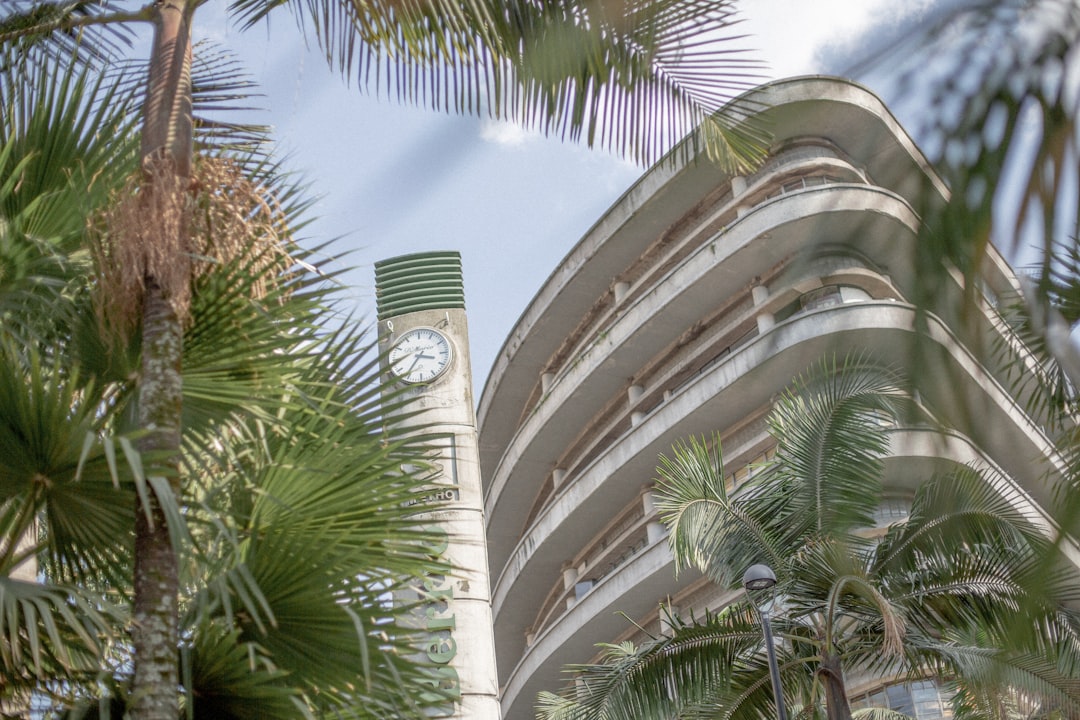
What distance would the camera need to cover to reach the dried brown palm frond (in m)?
5.05

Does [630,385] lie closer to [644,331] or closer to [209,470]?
[644,331]

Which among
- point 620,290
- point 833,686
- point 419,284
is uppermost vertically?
point 620,290

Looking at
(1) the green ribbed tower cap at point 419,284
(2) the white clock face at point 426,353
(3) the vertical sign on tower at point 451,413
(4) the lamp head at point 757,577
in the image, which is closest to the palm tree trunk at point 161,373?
(4) the lamp head at point 757,577

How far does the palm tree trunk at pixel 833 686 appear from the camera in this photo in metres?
12.7

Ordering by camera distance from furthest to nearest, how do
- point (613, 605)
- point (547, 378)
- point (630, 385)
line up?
point (547, 378)
point (630, 385)
point (613, 605)

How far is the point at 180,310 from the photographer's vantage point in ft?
16.5

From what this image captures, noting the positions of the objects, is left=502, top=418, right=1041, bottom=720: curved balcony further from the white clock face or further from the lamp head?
the lamp head

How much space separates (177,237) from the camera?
5.13 meters

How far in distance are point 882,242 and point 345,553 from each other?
4155 mm

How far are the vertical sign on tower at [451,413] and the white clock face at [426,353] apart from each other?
0.07 feet

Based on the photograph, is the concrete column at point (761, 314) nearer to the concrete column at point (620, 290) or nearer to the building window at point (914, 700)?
the concrete column at point (620, 290)

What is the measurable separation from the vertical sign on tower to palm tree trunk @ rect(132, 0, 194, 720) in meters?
15.2

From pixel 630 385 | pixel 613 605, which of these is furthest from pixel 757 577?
pixel 630 385

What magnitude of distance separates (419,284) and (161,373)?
23211mm
